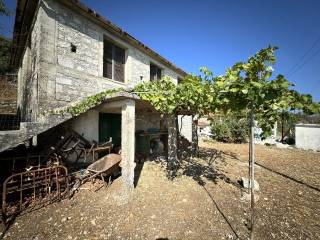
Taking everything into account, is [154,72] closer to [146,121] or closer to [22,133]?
[146,121]

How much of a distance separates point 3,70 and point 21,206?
14.0m

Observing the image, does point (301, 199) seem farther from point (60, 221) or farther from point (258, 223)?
point (60, 221)

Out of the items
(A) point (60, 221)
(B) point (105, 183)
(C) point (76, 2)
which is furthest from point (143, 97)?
(C) point (76, 2)

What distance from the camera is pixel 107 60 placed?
7676mm

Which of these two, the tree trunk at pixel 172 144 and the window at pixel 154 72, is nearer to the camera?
the tree trunk at pixel 172 144

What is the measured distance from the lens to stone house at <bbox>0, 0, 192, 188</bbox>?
4.69m

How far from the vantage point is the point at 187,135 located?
14.6 m

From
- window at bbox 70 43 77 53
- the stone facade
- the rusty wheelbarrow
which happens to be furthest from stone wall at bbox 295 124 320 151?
window at bbox 70 43 77 53

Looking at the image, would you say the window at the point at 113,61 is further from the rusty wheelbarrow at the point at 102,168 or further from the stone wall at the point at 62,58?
the rusty wheelbarrow at the point at 102,168

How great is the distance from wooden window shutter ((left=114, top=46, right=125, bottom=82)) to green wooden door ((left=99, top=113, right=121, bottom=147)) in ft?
6.00

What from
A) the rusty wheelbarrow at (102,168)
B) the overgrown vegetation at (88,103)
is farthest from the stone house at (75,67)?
the rusty wheelbarrow at (102,168)

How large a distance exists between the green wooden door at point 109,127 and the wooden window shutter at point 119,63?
1.83m

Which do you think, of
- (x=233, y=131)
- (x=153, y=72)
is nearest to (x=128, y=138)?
(x=153, y=72)

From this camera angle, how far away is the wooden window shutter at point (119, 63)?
8.02 m
